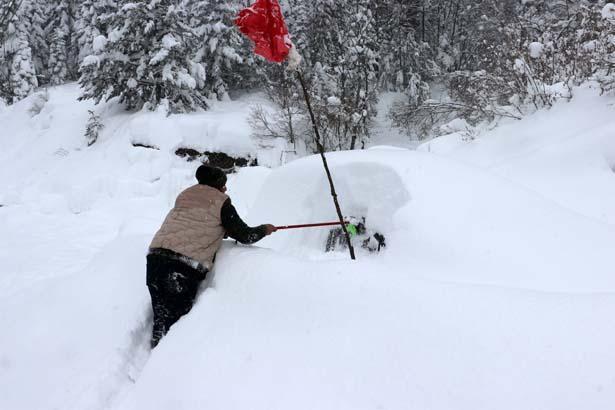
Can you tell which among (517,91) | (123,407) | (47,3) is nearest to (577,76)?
(517,91)

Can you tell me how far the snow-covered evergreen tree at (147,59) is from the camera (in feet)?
46.4

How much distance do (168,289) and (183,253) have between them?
0.28 m

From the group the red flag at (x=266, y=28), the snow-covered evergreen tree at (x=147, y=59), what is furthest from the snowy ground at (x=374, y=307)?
the snow-covered evergreen tree at (x=147, y=59)

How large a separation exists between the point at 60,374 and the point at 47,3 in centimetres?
3547

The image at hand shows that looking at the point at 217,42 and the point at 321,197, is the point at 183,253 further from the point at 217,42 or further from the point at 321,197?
the point at 217,42

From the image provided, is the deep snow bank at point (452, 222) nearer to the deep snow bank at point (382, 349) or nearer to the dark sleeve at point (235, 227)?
the deep snow bank at point (382, 349)

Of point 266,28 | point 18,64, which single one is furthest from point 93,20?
point 266,28

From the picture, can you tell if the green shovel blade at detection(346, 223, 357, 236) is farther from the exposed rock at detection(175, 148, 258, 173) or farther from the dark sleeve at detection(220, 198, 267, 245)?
the exposed rock at detection(175, 148, 258, 173)

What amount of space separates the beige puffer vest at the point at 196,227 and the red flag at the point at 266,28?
53.1 inches

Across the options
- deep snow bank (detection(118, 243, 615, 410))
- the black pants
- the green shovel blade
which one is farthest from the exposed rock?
deep snow bank (detection(118, 243, 615, 410))

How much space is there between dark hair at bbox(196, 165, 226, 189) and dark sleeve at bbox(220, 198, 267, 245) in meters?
0.21

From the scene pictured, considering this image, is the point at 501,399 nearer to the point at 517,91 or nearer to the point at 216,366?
the point at 216,366

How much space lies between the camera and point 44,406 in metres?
2.51

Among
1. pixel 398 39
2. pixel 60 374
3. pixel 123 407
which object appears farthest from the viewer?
pixel 398 39
